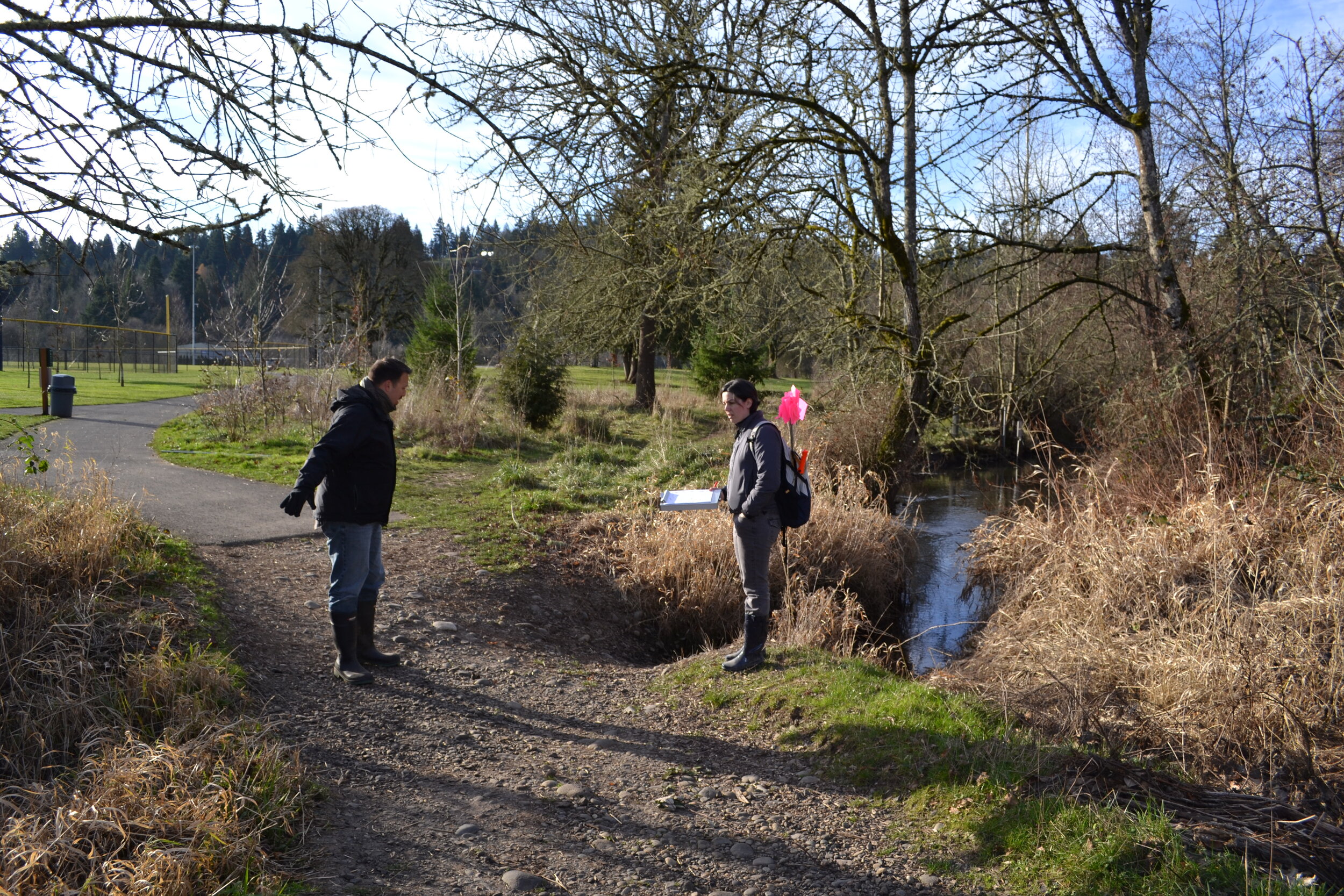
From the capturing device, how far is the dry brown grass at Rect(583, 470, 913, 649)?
8242mm

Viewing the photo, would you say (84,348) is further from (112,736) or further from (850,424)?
(112,736)

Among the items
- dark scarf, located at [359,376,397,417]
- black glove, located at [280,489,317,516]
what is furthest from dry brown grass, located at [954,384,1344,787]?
black glove, located at [280,489,317,516]

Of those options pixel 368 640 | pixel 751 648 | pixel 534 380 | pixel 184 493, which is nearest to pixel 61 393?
pixel 534 380

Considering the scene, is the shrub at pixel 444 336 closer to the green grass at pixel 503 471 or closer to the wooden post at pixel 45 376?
the green grass at pixel 503 471

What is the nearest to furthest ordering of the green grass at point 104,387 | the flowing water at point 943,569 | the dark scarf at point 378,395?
the dark scarf at point 378,395, the flowing water at point 943,569, the green grass at point 104,387

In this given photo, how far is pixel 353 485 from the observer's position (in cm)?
514

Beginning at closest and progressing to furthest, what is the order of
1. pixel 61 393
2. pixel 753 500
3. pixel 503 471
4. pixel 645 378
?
pixel 753 500, pixel 503 471, pixel 61 393, pixel 645 378

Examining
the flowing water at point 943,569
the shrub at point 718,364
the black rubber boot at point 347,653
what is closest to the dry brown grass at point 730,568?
the flowing water at point 943,569

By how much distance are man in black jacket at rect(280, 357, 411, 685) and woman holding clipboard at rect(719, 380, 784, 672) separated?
2099 millimetres

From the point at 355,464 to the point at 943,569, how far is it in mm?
8327

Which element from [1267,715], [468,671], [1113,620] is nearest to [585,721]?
[468,671]

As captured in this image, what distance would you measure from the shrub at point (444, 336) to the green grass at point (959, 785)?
14051mm

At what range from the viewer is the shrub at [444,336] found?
66.5 ft

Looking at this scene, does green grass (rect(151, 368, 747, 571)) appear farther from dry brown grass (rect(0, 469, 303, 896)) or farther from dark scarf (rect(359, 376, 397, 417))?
dry brown grass (rect(0, 469, 303, 896))
